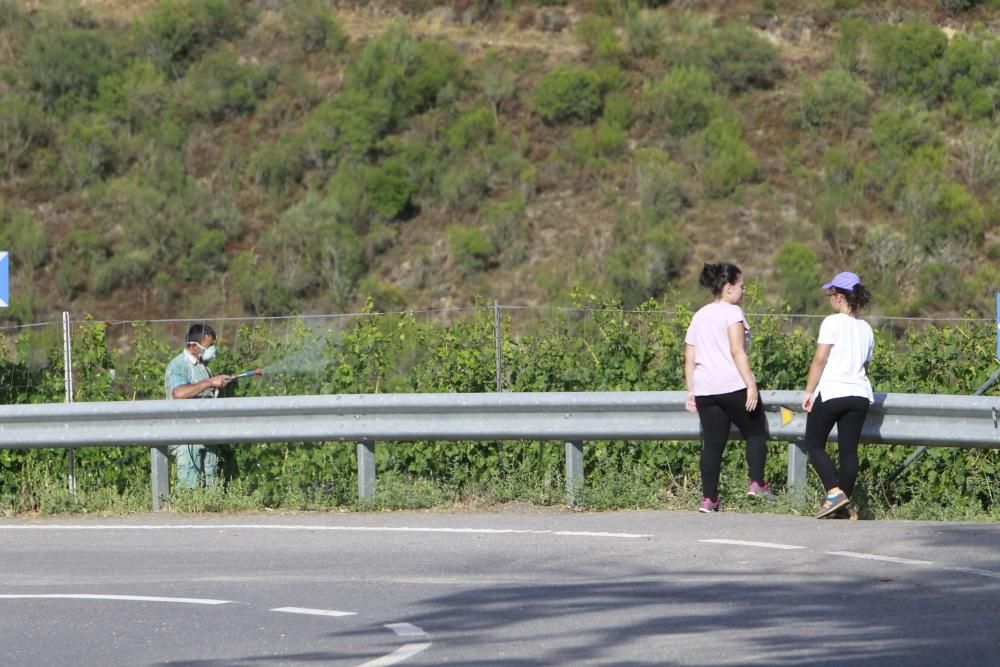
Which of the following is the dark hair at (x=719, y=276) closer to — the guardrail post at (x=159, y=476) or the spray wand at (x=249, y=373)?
the spray wand at (x=249, y=373)

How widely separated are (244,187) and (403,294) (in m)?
6.40

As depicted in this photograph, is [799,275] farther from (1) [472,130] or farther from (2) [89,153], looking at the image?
(2) [89,153]

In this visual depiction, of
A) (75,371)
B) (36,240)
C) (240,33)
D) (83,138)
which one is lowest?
(75,371)

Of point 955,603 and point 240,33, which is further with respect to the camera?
point 240,33

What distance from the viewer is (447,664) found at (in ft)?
21.5

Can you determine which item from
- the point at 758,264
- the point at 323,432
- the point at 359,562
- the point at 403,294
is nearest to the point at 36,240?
the point at 403,294

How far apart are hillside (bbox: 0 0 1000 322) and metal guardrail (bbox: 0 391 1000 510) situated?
63.9 feet

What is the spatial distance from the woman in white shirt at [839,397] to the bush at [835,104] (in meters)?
27.9

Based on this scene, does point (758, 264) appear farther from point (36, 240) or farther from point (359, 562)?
point (359, 562)

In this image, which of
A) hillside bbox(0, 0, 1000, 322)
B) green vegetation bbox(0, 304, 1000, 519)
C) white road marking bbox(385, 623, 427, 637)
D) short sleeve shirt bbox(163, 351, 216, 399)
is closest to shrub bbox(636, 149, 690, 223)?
hillside bbox(0, 0, 1000, 322)

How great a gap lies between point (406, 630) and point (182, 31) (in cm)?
3745

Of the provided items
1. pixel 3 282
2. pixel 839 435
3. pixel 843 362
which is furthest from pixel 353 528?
pixel 3 282

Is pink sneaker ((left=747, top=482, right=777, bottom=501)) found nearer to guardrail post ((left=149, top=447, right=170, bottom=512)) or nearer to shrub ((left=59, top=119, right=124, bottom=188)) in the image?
guardrail post ((left=149, top=447, right=170, bottom=512))

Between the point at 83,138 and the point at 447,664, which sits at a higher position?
the point at 83,138
